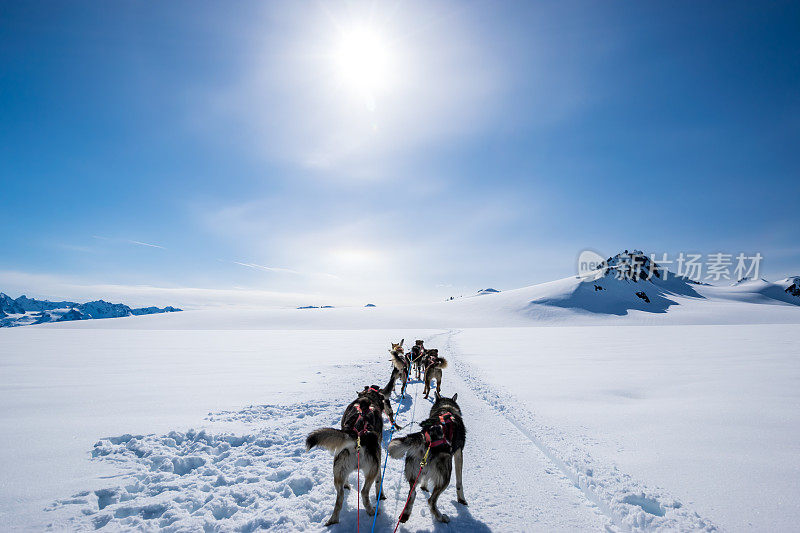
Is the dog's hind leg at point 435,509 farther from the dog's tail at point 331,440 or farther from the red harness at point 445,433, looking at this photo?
the dog's tail at point 331,440

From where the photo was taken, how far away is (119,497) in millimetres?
4090


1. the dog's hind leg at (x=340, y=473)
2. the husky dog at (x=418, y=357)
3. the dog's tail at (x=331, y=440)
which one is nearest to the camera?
the dog's tail at (x=331, y=440)

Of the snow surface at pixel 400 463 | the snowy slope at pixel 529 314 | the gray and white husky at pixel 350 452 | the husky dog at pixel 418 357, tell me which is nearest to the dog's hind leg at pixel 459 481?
the snow surface at pixel 400 463

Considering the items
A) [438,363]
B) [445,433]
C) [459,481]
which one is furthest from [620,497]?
[438,363]

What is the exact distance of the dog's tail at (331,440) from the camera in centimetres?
360

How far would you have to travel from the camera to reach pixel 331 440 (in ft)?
12.1

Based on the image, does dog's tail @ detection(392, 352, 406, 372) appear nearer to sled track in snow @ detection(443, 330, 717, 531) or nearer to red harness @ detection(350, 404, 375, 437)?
sled track in snow @ detection(443, 330, 717, 531)

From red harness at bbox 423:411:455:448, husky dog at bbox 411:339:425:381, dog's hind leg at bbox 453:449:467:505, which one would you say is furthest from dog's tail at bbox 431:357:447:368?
red harness at bbox 423:411:455:448

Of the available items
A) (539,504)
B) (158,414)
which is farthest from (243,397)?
(539,504)

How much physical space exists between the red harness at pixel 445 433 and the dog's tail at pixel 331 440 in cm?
97

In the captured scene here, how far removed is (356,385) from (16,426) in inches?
307

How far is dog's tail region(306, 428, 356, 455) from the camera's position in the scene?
3604mm

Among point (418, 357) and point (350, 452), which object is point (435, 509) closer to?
point (350, 452)

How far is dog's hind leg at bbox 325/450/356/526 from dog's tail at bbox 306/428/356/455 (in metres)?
0.09
